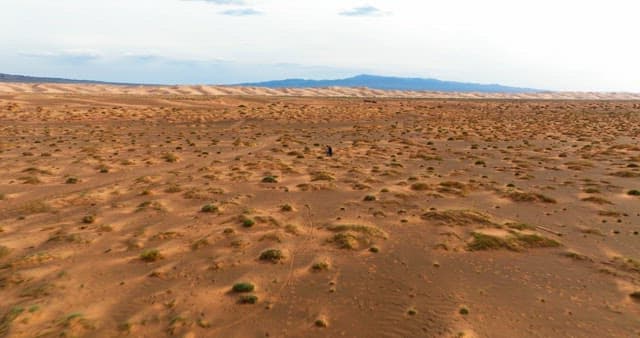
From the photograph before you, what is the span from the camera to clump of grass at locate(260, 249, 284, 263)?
15709 millimetres

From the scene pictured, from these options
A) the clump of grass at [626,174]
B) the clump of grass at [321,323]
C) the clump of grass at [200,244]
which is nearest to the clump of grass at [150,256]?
the clump of grass at [200,244]

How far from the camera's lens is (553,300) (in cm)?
1287

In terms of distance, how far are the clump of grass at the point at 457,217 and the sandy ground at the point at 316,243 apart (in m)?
0.10

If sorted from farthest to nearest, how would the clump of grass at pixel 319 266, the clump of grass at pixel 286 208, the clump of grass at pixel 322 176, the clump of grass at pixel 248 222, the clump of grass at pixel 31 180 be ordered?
the clump of grass at pixel 322 176 < the clump of grass at pixel 31 180 < the clump of grass at pixel 286 208 < the clump of grass at pixel 248 222 < the clump of grass at pixel 319 266

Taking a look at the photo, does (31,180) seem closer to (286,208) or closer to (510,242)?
(286,208)

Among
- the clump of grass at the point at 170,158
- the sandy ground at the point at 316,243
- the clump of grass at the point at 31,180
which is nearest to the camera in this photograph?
the sandy ground at the point at 316,243

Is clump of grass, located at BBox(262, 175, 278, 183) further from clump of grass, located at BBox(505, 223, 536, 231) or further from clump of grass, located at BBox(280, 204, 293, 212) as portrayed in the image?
clump of grass, located at BBox(505, 223, 536, 231)

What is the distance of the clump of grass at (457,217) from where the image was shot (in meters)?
19.8

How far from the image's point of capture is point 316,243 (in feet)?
57.3

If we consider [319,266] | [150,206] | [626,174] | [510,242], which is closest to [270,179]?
[150,206]

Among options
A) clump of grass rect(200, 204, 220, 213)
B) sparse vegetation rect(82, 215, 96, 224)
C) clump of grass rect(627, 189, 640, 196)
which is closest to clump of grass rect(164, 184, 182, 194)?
clump of grass rect(200, 204, 220, 213)

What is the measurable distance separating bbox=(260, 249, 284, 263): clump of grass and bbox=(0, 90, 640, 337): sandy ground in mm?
57

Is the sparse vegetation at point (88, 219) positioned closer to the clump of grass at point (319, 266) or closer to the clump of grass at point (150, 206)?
the clump of grass at point (150, 206)

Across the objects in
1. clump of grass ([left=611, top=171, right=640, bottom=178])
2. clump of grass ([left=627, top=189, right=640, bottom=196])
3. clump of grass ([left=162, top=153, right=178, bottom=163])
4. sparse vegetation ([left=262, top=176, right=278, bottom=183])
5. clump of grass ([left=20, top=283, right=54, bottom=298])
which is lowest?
clump of grass ([left=20, top=283, right=54, bottom=298])
